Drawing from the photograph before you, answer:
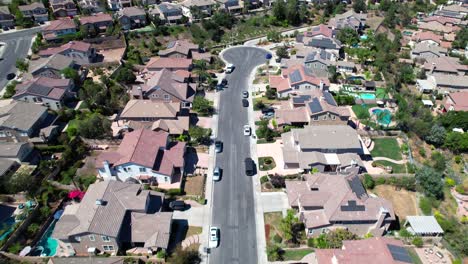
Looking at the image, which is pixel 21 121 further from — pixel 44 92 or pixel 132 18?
pixel 132 18

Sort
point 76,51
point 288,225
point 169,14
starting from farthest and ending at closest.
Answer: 1. point 169,14
2. point 76,51
3. point 288,225

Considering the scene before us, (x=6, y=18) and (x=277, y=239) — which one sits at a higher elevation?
→ (x=6, y=18)

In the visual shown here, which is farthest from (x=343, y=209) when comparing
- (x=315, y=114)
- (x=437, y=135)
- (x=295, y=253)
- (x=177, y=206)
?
(x=437, y=135)

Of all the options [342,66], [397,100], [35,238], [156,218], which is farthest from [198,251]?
[342,66]

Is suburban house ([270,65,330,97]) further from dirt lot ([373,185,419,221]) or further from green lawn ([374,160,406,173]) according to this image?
dirt lot ([373,185,419,221])

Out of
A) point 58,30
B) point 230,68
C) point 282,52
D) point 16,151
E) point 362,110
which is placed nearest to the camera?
point 16,151

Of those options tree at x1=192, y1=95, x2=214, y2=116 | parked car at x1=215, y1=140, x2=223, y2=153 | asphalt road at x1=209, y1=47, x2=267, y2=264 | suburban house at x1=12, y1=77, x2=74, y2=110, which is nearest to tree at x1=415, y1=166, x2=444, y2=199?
asphalt road at x1=209, y1=47, x2=267, y2=264
